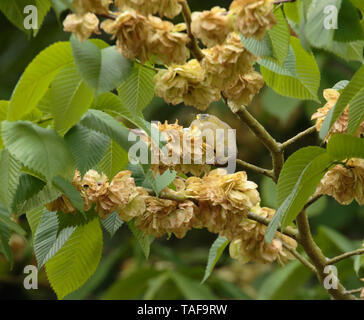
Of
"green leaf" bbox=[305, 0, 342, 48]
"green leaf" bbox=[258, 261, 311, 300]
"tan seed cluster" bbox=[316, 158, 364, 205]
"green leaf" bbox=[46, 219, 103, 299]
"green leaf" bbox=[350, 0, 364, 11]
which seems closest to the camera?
"green leaf" bbox=[305, 0, 342, 48]

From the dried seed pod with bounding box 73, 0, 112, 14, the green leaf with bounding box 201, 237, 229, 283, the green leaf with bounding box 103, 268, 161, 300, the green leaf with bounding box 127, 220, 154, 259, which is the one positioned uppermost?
the dried seed pod with bounding box 73, 0, 112, 14

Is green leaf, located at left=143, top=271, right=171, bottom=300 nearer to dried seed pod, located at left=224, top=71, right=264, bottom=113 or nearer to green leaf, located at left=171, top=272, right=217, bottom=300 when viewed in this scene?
green leaf, located at left=171, top=272, right=217, bottom=300

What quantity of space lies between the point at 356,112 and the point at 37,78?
0.43m

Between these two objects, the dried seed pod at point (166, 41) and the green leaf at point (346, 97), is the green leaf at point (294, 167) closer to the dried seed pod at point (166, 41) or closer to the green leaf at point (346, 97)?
the green leaf at point (346, 97)

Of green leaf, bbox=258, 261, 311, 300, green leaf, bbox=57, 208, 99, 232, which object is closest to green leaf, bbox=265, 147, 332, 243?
green leaf, bbox=57, 208, 99, 232

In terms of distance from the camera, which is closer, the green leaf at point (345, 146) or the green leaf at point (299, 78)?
the green leaf at point (345, 146)

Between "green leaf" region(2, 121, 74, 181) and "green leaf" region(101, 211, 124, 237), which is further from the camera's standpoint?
"green leaf" region(101, 211, 124, 237)

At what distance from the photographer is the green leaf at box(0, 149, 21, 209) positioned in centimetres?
92

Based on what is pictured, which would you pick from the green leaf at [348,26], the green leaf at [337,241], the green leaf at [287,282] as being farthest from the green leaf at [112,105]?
the green leaf at [337,241]

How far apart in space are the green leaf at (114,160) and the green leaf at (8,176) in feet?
0.50

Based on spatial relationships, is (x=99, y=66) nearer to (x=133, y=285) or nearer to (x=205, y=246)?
(x=133, y=285)

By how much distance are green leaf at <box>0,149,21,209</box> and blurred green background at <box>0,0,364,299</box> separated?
1320 mm

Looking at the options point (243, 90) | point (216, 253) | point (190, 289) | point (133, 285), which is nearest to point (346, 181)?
point (243, 90)

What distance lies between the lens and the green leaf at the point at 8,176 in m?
0.92
